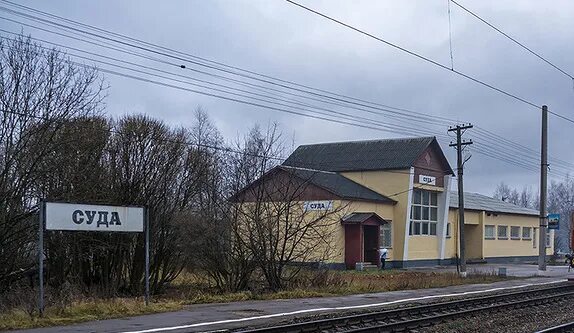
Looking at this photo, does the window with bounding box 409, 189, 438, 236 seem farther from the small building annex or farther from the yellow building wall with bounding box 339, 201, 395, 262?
the yellow building wall with bounding box 339, 201, 395, 262

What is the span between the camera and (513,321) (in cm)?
1784

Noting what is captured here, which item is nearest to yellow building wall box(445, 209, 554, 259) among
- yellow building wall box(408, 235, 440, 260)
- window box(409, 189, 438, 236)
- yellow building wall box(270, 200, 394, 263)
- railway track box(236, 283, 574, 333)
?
yellow building wall box(408, 235, 440, 260)

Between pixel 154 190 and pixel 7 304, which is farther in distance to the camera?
pixel 154 190

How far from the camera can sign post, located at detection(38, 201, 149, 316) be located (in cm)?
1596

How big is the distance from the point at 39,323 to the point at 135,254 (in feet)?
33.9

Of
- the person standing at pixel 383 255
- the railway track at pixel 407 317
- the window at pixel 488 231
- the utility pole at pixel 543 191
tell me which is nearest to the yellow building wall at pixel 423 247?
the person standing at pixel 383 255

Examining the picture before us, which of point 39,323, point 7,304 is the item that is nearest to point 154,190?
point 7,304

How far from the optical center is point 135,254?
2523 cm

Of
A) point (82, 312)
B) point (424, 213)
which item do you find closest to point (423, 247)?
point (424, 213)

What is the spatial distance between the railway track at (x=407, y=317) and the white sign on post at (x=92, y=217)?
530cm

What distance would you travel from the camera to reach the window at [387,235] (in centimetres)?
4741

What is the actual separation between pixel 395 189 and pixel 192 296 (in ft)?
89.1

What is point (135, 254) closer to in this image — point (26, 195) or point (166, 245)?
point (166, 245)

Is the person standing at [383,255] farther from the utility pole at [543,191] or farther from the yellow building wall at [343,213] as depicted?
the utility pole at [543,191]
